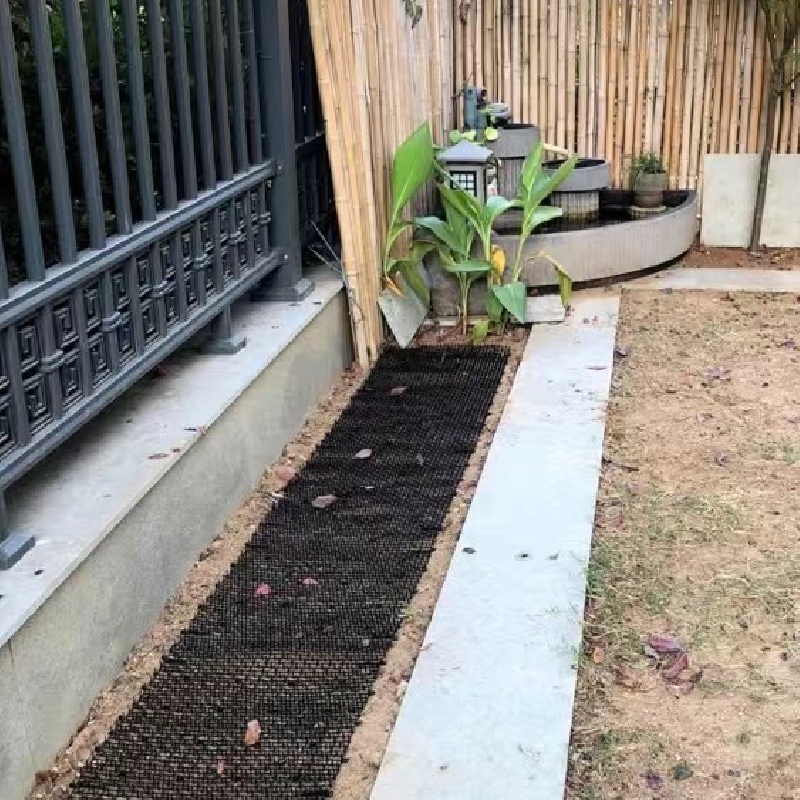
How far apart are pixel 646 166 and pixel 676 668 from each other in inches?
192

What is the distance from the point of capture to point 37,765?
2.52 metres

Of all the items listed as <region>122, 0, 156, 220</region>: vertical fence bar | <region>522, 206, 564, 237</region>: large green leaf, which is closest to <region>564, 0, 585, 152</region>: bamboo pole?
<region>522, 206, 564, 237</region>: large green leaf

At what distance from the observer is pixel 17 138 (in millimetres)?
2699

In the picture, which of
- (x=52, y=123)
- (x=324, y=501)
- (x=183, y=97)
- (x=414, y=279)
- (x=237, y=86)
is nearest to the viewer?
(x=52, y=123)

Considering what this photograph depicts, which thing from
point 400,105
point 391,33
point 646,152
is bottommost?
point 646,152

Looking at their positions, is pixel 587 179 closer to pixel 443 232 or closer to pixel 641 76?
pixel 641 76

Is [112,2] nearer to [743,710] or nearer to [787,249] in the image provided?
[743,710]

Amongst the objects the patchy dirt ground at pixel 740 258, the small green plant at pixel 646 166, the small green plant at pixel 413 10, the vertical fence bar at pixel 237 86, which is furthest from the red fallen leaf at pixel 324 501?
the small green plant at pixel 646 166

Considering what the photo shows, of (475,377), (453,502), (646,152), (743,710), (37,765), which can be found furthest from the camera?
(646,152)

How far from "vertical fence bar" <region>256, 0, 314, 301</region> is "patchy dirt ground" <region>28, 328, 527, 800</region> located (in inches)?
24.5

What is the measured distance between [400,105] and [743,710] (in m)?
3.83

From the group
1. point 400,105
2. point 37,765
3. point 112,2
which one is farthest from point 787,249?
point 37,765

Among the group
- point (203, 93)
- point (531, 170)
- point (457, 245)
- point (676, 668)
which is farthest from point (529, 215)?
point (676, 668)

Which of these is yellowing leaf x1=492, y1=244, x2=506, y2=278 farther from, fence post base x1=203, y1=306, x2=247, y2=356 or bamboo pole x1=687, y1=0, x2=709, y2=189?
bamboo pole x1=687, y1=0, x2=709, y2=189
